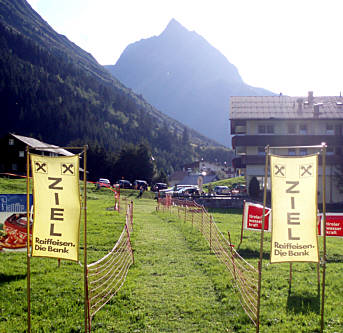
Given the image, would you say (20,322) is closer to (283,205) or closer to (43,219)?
(43,219)

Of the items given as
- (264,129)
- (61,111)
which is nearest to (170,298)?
(264,129)

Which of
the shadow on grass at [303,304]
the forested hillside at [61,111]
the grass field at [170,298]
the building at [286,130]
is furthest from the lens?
the forested hillside at [61,111]

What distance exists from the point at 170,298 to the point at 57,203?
3.88 metres

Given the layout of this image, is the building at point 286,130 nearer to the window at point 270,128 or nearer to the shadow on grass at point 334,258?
the window at point 270,128

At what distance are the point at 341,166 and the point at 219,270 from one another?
4354 cm

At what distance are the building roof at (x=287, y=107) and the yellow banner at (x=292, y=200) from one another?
Answer: 46137 mm

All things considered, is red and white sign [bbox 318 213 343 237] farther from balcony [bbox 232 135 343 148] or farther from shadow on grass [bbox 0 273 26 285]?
balcony [bbox 232 135 343 148]

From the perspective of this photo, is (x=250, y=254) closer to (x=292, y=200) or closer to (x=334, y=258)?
(x=334, y=258)

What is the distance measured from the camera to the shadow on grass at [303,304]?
8750mm

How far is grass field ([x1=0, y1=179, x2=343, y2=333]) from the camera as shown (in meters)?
7.87

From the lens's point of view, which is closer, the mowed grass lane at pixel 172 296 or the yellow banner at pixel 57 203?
the yellow banner at pixel 57 203

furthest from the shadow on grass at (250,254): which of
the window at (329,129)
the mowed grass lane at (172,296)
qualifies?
the window at (329,129)

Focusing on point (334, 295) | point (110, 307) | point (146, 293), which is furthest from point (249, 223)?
point (110, 307)

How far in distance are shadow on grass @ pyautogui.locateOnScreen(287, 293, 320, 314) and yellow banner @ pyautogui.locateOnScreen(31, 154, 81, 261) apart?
5262 millimetres
